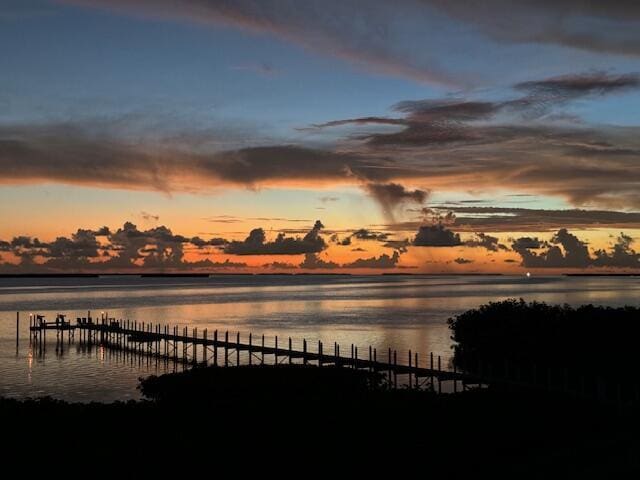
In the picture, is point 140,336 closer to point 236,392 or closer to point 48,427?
point 236,392

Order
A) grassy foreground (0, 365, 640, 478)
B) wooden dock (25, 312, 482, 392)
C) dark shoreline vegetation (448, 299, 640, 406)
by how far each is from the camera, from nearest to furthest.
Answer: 1. grassy foreground (0, 365, 640, 478)
2. dark shoreline vegetation (448, 299, 640, 406)
3. wooden dock (25, 312, 482, 392)

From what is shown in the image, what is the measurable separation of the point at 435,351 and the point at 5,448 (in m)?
53.8

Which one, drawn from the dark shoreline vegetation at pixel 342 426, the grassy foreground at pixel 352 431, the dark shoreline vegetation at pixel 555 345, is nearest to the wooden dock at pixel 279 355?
the dark shoreline vegetation at pixel 555 345

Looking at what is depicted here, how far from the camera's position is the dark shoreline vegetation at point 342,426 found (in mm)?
22750

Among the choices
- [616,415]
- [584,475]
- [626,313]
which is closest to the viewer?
[584,475]

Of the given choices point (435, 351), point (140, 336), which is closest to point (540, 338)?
point (435, 351)

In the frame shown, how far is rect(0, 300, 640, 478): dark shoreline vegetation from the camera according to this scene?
896 inches

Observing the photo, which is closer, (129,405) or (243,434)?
(243,434)

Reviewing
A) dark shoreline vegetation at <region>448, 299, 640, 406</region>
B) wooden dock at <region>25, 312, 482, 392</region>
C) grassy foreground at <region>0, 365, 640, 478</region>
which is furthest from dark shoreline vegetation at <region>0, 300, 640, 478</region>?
dark shoreline vegetation at <region>448, 299, 640, 406</region>

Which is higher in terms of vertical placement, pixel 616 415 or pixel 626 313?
pixel 626 313

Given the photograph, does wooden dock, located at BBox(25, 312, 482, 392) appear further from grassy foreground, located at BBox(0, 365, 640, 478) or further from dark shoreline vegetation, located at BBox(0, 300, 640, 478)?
grassy foreground, located at BBox(0, 365, 640, 478)

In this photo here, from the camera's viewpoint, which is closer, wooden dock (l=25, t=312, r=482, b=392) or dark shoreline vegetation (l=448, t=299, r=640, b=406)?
dark shoreline vegetation (l=448, t=299, r=640, b=406)

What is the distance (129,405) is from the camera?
31.7m

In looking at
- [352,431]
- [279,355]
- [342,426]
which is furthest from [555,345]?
[352,431]
